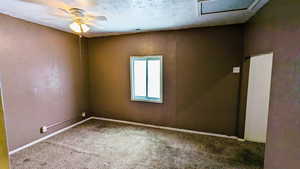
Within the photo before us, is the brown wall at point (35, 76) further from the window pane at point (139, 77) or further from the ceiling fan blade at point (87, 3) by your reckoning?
the window pane at point (139, 77)

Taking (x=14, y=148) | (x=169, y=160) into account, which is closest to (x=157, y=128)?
(x=169, y=160)

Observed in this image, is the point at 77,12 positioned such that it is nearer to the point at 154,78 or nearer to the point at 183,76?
the point at 154,78

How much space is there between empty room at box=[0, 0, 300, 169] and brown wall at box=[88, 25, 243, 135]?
0.9 inches

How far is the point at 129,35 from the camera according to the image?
3.81m

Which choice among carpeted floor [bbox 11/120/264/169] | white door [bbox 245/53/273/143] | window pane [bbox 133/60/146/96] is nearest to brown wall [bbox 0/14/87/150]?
carpeted floor [bbox 11/120/264/169]

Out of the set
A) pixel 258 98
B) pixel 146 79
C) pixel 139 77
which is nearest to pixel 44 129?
pixel 139 77

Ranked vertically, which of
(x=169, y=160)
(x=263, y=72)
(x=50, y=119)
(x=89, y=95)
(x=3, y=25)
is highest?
(x=3, y=25)

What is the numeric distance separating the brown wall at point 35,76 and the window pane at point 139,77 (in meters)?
1.63

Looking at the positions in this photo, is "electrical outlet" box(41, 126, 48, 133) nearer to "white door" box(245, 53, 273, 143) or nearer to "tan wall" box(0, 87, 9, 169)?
"tan wall" box(0, 87, 9, 169)

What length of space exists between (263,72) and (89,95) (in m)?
4.43

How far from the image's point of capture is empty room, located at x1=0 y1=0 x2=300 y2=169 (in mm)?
1864

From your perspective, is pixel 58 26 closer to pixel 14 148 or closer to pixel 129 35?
pixel 129 35

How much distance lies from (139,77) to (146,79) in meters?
0.22

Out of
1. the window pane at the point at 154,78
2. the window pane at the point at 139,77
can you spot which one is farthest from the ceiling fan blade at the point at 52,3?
the window pane at the point at 154,78
